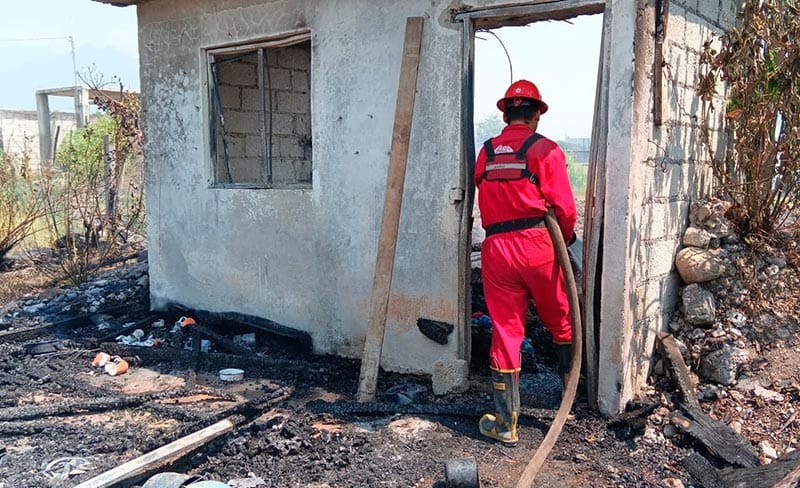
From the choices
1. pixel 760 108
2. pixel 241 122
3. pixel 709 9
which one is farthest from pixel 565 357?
pixel 241 122

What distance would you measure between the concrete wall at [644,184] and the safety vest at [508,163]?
50 centimetres

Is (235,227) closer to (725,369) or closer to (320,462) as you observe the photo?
(320,462)

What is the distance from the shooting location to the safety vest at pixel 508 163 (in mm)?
3986

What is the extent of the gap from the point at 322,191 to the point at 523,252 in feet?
7.05

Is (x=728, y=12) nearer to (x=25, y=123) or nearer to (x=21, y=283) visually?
(x=21, y=283)

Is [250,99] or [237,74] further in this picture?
[250,99]

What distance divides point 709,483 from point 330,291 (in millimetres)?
3201

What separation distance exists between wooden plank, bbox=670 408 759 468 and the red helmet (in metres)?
2.12

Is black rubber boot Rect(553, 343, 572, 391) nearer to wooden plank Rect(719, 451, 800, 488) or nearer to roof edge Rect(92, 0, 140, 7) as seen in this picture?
wooden plank Rect(719, 451, 800, 488)

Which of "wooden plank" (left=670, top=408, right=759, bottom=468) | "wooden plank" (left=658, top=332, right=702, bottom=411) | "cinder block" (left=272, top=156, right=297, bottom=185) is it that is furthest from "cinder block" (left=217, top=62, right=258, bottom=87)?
"wooden plank" (left=670, top=408, right=759, bottom=468)

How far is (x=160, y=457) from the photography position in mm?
3719

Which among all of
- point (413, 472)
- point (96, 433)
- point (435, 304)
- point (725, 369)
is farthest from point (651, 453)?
point (96, 433)

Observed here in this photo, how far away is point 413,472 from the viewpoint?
3.71m

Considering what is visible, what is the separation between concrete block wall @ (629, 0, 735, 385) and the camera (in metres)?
4.14
